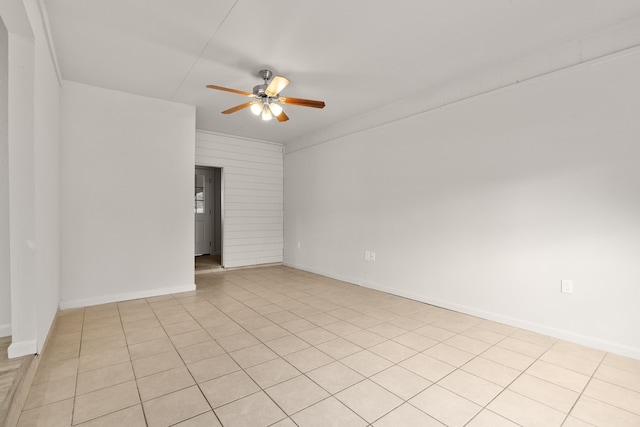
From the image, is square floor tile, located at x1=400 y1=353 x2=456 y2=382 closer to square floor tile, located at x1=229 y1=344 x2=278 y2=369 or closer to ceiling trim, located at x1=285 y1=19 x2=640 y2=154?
square floor tile, located at x1=229 y1=344 x2=278 y2=369

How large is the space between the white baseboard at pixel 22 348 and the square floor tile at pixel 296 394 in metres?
1.85

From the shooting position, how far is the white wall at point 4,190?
2393mm

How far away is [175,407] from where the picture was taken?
1856 mm

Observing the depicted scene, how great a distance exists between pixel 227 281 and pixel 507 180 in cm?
445

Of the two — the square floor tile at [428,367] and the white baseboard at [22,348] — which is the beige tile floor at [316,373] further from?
the white baseboard at [22,348]

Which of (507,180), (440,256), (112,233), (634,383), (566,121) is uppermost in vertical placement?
(566,121)

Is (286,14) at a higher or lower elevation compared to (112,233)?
higher

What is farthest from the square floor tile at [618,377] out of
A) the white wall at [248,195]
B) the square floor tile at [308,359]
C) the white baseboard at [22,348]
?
the white wall at [248,195]

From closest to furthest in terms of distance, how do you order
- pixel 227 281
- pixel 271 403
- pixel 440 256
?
pixel 271 403
pixel 440 256
pixel 227 281

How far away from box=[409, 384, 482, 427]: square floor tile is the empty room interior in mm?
17

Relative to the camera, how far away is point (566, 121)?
288cm

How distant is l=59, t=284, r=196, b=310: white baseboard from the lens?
3734 millimetres

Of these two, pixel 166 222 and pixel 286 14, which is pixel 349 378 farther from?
pixel 166 222

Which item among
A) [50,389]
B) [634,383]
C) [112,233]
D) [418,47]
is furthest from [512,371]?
[112,233]
